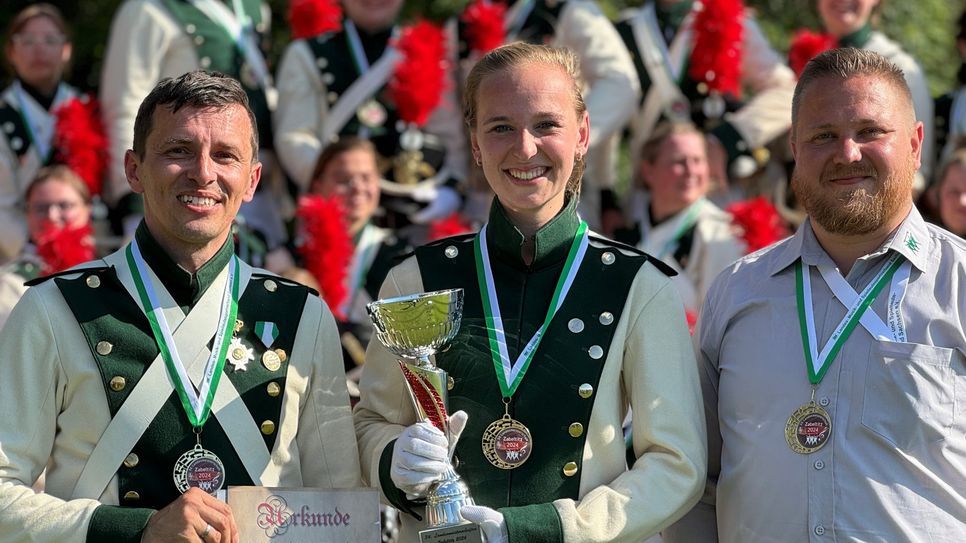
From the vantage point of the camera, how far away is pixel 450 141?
8.83 metres

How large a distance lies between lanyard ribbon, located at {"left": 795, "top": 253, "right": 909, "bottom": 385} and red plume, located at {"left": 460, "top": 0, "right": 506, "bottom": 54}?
404cm

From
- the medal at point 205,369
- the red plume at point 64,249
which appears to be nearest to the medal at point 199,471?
the medal at point 205,369

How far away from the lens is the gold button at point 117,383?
4430 mm

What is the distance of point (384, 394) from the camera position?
4.82m

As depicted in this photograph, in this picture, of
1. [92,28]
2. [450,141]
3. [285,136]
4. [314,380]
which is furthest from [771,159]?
[92,28]

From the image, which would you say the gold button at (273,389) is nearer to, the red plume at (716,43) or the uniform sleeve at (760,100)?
the uniform sleeve at (760,100)

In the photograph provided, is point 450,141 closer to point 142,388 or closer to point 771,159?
point 771,159

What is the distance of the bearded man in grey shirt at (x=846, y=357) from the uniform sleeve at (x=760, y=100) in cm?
364

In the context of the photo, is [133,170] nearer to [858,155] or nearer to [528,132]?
[528,132]

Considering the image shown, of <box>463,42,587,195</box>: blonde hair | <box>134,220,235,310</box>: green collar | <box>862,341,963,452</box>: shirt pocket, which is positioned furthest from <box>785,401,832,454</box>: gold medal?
<box>134,220,235,310</box>: green collar

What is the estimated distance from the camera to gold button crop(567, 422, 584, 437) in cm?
455

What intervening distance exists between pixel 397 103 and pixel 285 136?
655mm

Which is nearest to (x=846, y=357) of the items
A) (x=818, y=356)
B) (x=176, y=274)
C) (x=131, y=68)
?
(x=818, y=356)

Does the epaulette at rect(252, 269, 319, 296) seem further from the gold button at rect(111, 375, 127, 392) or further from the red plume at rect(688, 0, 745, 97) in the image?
the red plume at rect(688, 0, 745, 97)
